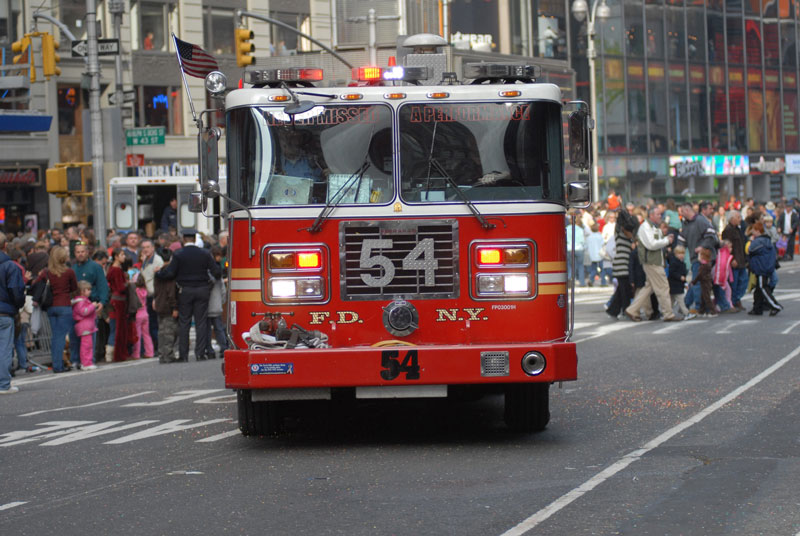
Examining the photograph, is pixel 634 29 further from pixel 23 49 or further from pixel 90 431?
pixel 90 431

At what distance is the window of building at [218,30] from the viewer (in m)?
45.8

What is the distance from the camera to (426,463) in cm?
947

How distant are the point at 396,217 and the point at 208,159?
1485 millimetres

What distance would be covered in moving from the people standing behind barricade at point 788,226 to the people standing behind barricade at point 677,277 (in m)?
18.5

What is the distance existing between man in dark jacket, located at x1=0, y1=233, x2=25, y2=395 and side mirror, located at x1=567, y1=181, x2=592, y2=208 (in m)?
7.28

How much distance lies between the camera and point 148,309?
20.9 metres

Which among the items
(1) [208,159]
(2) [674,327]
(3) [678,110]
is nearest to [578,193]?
(1) [208,159]

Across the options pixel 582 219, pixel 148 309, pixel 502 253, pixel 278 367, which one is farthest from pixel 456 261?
pixel 582 219

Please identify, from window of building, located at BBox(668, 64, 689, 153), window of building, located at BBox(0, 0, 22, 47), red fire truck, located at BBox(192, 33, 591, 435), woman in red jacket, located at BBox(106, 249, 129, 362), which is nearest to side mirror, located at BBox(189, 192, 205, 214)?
red fire truck, located at BBox(192, 33, 591, 435)

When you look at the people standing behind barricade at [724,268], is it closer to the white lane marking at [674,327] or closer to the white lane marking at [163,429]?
the white lane marking at [674,327]

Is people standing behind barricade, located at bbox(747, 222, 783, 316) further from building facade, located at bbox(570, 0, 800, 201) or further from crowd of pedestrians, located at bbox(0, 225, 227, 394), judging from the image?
building facade, located at bbox(570, 0, 800, 201)

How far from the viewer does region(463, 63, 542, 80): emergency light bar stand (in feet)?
33.8

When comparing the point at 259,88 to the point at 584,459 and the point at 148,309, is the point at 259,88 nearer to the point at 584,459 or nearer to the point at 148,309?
the point at 584,459

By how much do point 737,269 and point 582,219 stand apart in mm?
7391
